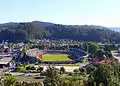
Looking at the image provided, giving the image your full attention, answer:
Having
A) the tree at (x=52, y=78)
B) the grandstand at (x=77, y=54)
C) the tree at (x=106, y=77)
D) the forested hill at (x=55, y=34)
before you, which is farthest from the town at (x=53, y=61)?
the forested hill at (x=55, y=34)

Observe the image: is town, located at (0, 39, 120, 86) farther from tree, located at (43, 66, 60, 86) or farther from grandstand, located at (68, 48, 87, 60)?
tree, located at (43, 66, 60, 86)

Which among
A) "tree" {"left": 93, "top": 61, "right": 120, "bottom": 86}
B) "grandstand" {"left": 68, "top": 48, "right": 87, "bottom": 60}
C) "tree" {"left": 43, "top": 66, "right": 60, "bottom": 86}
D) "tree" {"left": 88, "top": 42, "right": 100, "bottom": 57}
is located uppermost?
"tree" {"left": 43, "top": 66, "right": 60, "bottom": 86}

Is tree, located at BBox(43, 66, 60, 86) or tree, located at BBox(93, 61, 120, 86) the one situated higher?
tree, located at BBox(43, 66, 60, 86)

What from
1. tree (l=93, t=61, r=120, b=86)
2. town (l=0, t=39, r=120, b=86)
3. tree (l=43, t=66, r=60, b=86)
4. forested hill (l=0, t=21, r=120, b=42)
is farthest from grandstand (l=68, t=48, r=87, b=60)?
tree (l=43, t=66, r=60, b=86)

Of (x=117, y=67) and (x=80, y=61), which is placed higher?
(x=117, y=67)

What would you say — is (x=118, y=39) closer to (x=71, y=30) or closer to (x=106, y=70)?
(x=71, y=30)

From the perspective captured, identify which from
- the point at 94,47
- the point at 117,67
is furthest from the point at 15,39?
the point at 117,67

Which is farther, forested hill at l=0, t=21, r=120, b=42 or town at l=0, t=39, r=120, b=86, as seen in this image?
forested hill at l=0, t=21, r=120, b=42

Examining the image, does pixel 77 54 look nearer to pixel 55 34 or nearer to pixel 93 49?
pixel 93 49

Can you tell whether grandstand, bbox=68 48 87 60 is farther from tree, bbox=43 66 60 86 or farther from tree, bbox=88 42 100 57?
tree, bbox=43 66 60 86

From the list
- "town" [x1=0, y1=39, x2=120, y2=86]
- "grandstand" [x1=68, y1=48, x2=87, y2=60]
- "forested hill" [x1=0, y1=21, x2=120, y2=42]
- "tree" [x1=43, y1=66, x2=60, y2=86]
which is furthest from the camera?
"forested hill" [x1=0, y1=21, x2=120, y2=42]

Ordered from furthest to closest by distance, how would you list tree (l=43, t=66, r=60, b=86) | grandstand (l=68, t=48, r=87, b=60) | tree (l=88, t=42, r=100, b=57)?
1. tree (l=88, t=42, r=100, b=57)
2. grandstand (l=68, t=48, r=87, b=60)
3. tree (l=43, t=66, r=60, b=86)
